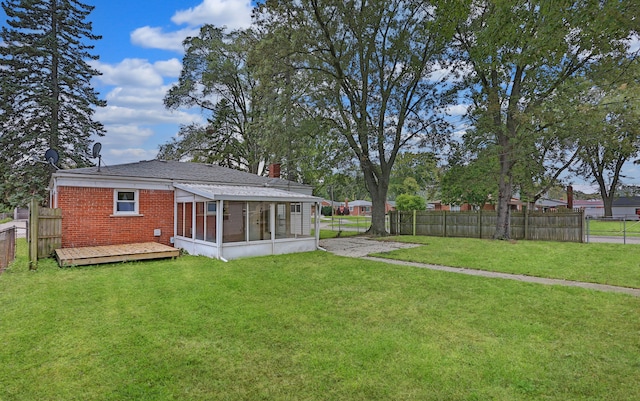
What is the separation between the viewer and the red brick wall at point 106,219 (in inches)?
429

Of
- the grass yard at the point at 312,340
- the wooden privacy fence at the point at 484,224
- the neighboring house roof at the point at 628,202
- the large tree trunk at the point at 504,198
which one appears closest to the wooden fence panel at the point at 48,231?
the grass yard at the point at 312,340

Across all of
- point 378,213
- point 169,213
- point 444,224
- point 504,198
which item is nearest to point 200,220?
point 169,213

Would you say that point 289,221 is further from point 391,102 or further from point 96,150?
point 391,102

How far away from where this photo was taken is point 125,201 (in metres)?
12.0

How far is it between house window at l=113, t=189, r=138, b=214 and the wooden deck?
1309mm

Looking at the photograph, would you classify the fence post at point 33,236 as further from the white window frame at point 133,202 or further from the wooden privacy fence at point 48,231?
the white window frame at point 133,202

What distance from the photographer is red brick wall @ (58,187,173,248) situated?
35.8 ft

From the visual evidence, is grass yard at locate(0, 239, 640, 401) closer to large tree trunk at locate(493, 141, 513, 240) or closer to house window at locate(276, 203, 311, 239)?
house window at locate(276, 203, 311, 239)

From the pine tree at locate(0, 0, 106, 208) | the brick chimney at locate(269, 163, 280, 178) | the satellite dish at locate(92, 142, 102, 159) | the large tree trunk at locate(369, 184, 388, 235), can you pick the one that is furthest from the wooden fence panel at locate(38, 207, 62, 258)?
the large tree trunk at locate(369, 184, 388, 235)

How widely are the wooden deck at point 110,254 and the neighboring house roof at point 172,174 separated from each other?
8.25 feet

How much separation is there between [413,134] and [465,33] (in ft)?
18.3

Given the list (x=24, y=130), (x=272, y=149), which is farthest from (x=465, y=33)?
(x=24, y=130)

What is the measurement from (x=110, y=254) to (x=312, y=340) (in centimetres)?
787

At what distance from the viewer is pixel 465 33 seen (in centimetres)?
1641
